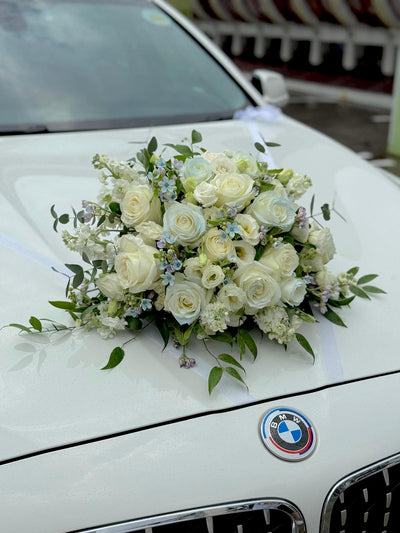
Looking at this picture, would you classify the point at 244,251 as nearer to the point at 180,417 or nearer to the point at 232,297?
the point at 232,297

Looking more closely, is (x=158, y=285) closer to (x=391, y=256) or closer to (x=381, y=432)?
(x=381, y=432)

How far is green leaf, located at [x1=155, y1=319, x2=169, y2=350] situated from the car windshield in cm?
106

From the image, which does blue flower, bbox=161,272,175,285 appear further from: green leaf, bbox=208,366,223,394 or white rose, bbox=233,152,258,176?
white rose, bbox=233,152,258,176

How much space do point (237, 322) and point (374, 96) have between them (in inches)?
367

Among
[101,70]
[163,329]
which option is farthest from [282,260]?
[101,70]

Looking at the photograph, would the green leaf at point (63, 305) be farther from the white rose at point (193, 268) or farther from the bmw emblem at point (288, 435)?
the bmw emblem at point (288, 435)

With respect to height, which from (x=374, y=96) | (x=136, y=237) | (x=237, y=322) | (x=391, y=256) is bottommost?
(x=374, y=96)

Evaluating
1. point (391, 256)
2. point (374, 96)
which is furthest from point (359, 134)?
point (391, 256)

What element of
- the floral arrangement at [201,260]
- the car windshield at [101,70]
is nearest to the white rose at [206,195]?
the floral arrangement at [201,260]

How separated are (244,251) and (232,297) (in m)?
0.10

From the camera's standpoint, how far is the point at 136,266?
134 centimetres

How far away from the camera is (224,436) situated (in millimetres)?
1226

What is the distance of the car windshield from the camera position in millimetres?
2281

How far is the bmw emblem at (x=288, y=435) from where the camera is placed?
124cm
